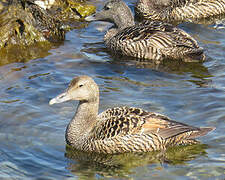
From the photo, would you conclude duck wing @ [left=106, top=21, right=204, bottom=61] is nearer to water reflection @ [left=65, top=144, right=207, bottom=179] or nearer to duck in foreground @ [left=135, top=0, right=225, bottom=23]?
duck in foreground @ [left=135, top=0, right=225, bottom=23]

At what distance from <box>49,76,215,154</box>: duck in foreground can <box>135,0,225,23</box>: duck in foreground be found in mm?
6344

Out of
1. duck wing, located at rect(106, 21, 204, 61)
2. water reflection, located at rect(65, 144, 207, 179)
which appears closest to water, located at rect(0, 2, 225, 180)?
water reflection, located at rect(65, 144, 207, 179)

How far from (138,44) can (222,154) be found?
13.7ft

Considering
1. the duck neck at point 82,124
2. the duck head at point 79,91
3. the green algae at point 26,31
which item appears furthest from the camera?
the green algae at point 26,31

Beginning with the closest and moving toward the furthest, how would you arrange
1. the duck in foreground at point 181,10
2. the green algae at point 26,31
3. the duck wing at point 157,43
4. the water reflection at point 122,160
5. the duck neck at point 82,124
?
the water reflection at point 122,160, the duck neck at point 82,124, the duck wing at point 157,43, the green algae at point 26,31, the duck in foreground at point 181,10

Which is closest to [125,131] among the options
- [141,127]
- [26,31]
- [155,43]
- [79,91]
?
[141,127]

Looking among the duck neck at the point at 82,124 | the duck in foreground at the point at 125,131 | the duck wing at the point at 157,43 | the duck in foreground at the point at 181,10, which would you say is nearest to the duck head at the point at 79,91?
the duck in foreground at the point at 125,131

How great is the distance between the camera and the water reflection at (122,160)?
689cm

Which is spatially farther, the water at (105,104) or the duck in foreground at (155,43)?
the duck in foreground at (155,43)

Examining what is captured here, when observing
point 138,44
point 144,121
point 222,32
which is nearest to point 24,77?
point 138,44

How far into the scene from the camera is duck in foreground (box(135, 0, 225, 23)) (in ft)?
43.2

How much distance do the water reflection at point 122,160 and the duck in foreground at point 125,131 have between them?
0.09 metres

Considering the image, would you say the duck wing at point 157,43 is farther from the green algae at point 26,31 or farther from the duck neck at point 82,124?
the duck neck at point 82,124

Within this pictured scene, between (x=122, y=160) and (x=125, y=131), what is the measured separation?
413 millimetres
